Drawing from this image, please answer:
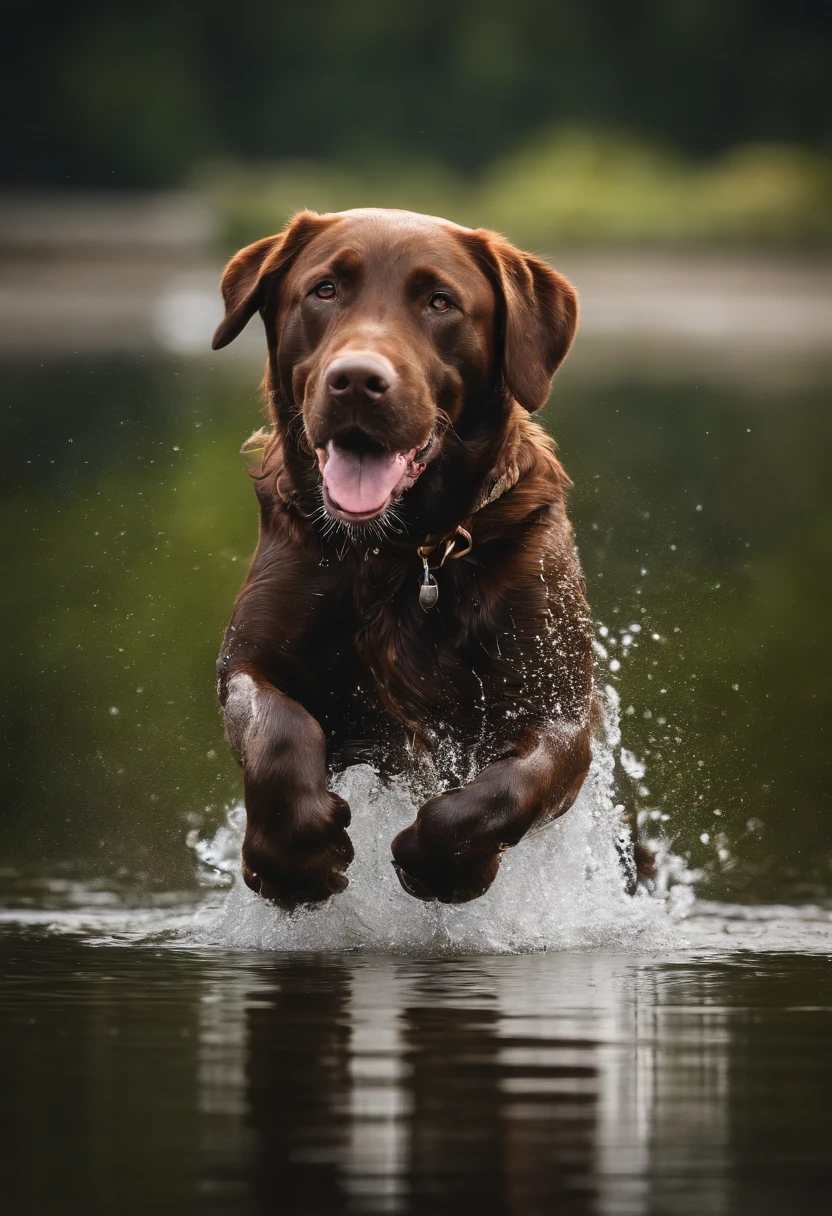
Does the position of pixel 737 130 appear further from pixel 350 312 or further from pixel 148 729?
pixel 350 312

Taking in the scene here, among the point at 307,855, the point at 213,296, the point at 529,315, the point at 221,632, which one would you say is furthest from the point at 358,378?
the point at 213,296

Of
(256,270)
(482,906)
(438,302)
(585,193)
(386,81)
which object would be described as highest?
(386,81)

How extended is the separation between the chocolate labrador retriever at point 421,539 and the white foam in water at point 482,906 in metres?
0.18

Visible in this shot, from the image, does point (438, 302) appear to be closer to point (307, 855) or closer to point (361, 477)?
point (361, 477)

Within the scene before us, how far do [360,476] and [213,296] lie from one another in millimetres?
30280

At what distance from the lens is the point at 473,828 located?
180 inches

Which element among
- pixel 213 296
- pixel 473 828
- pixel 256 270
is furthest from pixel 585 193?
pixel 473 828

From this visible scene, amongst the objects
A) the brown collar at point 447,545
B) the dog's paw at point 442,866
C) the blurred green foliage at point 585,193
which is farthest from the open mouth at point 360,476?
the blurred green foliage at point 585,193

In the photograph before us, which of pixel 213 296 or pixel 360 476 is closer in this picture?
pixel 360 476

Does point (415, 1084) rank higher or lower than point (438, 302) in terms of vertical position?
lower

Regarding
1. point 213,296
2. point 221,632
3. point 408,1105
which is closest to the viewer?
point 408,1105

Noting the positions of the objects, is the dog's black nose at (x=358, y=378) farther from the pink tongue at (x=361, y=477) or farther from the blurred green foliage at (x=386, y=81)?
the blurred green foliage at (x=386, y=81)

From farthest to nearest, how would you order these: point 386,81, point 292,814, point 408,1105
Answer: point 386,81 < point 292,814 < point 408,1105

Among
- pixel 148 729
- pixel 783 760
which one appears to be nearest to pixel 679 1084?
pixel 783 760
